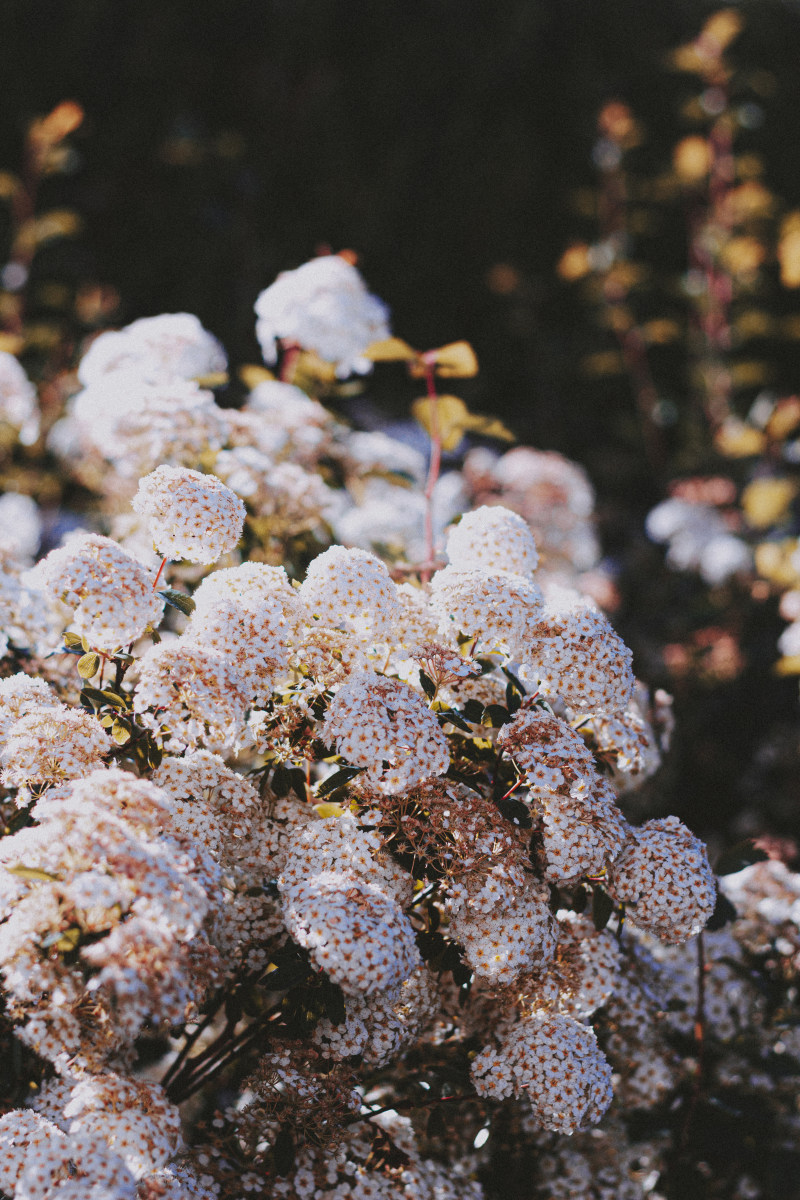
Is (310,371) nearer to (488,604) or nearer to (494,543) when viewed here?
(494,543)

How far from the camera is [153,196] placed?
6.18m

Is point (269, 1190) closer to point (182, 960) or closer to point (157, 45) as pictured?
point (182, 960)

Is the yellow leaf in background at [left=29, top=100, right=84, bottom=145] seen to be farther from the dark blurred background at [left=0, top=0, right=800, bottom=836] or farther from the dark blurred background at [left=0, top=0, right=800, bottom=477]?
the dark blurred background at [left=0, top=0, right=800, bottom=477]

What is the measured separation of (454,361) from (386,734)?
1.11 metres

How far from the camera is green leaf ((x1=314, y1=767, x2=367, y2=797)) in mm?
1371

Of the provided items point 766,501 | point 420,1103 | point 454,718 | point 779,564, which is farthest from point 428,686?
point 766,501

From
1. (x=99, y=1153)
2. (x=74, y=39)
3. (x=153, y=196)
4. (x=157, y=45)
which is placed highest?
(x=157, y=45)

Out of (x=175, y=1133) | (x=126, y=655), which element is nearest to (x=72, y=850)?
(x=126, y=655)

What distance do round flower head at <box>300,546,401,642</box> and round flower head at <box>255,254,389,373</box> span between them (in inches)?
37.6

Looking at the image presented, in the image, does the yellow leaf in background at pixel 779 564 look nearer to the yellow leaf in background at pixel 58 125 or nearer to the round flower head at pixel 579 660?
the round flower head at pixel 579 660

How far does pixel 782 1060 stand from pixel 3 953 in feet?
5.00

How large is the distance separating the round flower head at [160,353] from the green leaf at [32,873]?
1.38 metres

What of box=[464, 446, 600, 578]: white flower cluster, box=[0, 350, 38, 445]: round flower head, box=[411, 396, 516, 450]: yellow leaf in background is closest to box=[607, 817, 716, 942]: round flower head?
box=[411, 396, 516, 450]: yellow leaf in background

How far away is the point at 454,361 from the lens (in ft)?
6.94
